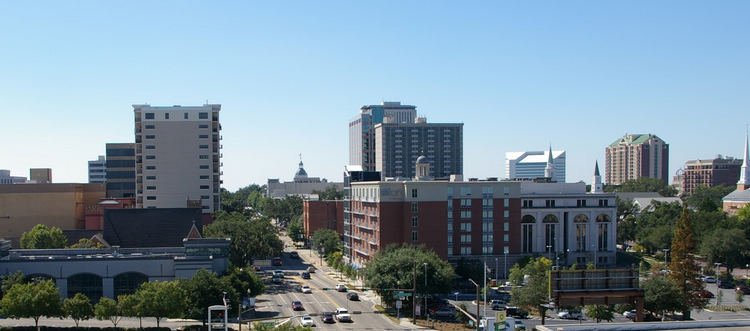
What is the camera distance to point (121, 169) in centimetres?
13912

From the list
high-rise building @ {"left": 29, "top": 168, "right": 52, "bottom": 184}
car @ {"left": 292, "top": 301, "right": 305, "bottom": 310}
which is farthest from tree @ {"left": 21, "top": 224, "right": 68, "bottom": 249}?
high-rise building @ {"left": 29, "top": 168, "right": 52, "bottom": 184}

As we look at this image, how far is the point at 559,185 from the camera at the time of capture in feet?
334

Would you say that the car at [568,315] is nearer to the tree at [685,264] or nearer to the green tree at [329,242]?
the tree at [685,264]

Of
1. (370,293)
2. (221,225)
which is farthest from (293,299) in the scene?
(221,225)

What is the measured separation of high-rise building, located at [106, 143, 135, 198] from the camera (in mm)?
138000

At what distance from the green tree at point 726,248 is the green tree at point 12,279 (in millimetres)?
88165

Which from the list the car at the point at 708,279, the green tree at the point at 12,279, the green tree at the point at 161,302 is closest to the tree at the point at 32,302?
the green tree at the point at 12,279

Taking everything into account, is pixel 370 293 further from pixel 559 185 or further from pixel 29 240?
pixel 29 240

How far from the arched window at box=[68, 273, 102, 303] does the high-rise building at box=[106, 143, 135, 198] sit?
76398mm

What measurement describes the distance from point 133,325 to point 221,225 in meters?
36.9

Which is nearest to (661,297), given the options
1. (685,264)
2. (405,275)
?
(685,264)

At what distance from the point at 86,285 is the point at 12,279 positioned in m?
6.23

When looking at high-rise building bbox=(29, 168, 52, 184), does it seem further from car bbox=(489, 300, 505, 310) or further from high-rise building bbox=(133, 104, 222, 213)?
car bbox=(489, 300, 505, 310)

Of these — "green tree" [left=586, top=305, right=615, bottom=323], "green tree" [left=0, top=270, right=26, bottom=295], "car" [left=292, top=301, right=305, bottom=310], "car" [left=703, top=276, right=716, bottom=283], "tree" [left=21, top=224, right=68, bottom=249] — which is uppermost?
"tree" [left=21, top=224, right=68, bottom=249]
